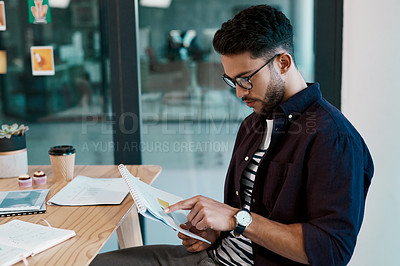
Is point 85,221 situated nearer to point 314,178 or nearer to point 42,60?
point 314,178

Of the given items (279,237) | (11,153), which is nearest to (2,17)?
(11,153)

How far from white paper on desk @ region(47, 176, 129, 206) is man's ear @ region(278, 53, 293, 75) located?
2.24ft

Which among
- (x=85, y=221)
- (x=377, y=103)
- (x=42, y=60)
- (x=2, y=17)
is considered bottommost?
(x=85, y=221)

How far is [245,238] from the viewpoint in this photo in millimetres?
1364

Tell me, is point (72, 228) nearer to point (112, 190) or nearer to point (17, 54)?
point (112, 190)

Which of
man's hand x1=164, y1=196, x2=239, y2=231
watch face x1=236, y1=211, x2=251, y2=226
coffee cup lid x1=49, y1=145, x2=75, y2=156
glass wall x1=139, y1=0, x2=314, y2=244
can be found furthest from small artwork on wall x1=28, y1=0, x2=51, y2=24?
watch face x1=236, y1=211, x2=251, y2=226

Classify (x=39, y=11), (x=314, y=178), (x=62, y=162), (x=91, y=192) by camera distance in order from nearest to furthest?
(x=314, y=178), (x=91, y=192), (x=62, y=162), (x=39, y=11)

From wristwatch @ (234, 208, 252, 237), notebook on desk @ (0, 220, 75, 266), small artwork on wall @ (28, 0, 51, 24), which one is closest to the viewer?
notebook on desk @ (0, 220, 75, 266)

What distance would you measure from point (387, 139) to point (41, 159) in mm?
1701

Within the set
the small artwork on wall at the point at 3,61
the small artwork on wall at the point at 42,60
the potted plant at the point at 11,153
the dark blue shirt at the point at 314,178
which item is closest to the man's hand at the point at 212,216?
the dark blue shirt at the point at 314,178

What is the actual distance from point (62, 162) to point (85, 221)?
18.0 inches

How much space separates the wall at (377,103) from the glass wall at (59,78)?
3.85ft

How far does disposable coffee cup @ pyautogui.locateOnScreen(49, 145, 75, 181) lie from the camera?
1.74 metres

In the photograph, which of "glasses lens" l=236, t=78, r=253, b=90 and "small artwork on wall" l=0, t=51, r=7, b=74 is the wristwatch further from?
"small artwork on wall" l=0, t=51, r=7, b=74
